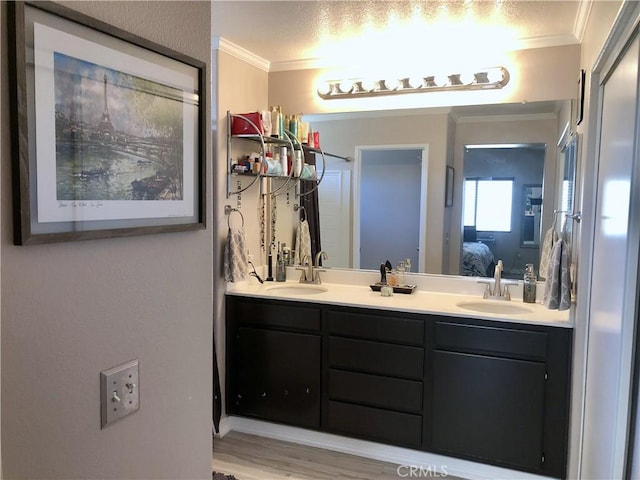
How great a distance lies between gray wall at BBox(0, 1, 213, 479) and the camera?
2.59 feet

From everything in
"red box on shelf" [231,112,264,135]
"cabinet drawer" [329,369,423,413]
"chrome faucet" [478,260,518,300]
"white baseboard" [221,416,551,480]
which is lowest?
"white baseboard" [221,416,551,480]

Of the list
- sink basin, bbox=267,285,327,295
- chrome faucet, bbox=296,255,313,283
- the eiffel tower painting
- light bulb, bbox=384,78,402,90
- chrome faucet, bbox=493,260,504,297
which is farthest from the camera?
chrome faucet, bbox=296,255,313,283

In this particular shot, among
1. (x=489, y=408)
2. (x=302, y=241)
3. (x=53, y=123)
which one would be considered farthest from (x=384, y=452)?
(x=53, y=123)

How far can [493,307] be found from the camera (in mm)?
2918

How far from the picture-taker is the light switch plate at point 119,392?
3.16ft

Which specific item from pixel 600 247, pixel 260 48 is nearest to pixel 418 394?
pixel 600 247

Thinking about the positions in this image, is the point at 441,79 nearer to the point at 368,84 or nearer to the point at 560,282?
the point at 368,84

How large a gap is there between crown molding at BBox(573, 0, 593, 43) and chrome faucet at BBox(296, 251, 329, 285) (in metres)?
1.98

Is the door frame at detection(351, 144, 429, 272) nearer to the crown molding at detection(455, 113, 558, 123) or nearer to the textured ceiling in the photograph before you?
the crown molding at detection(455, 113, 558, 123)

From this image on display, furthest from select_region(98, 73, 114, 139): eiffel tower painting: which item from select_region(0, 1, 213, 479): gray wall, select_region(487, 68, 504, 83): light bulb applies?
select_region(487, 68, 504, 83): light bulb

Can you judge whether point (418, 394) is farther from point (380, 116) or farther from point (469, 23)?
point (469, 23)

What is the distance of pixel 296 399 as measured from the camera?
299 centimetres

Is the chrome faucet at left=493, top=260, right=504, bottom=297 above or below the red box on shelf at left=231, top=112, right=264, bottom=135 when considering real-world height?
below

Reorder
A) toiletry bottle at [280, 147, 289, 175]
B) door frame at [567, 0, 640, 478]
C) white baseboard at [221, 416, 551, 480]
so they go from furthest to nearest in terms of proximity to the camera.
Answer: toiletry bottle at [280, 147, 289, 175] → white baseboard at [221, 416, 551, 480] → door frame at [567, 0, 640, 478]
